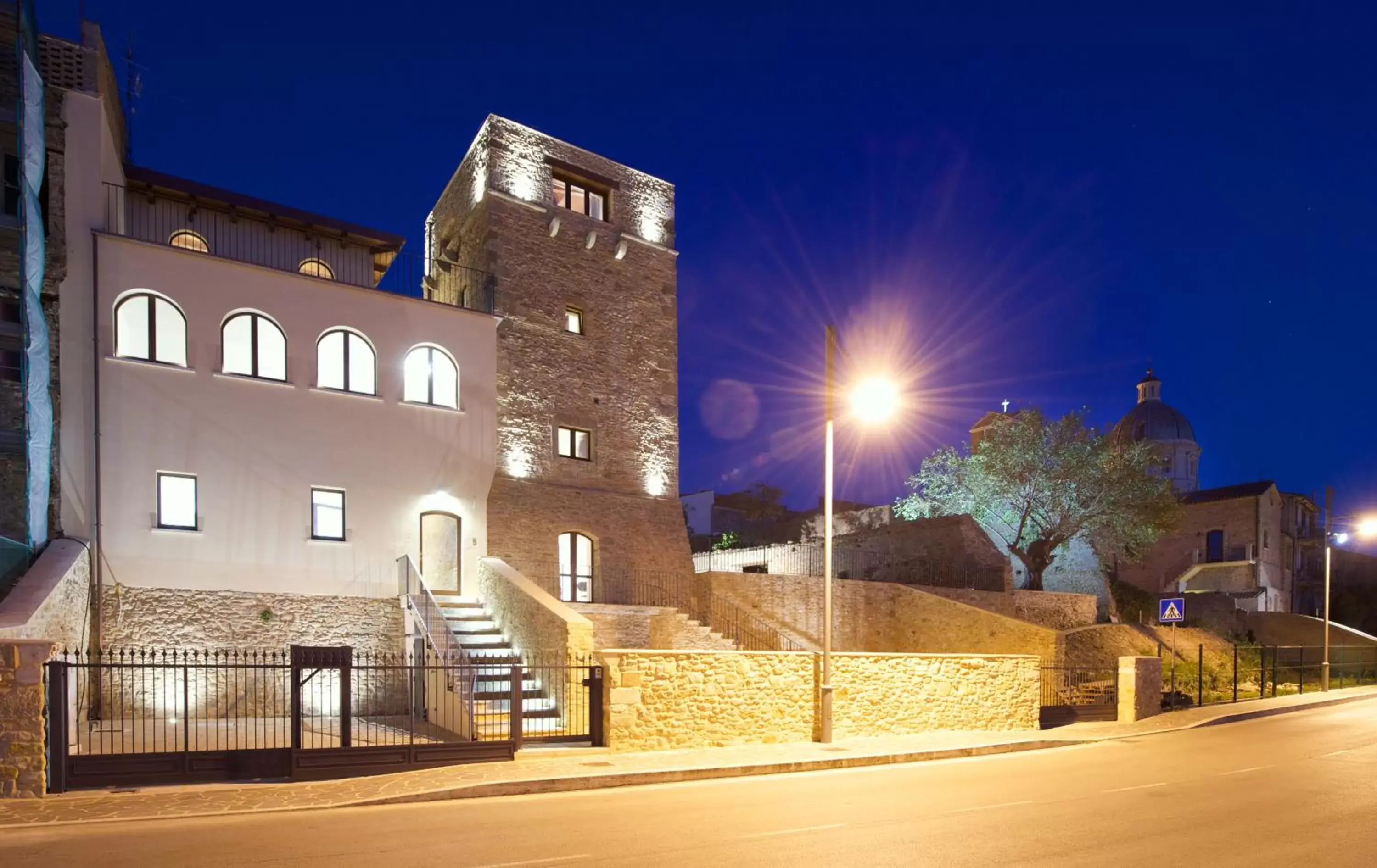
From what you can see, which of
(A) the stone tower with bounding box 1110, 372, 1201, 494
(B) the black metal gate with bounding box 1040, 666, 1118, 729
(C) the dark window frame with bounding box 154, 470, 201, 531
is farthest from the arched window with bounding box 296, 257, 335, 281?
(A) the stone tower with bounding box 1110, 372, 1201, 494

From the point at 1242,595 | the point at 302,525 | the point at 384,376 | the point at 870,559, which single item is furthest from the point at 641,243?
the point at 1242,595

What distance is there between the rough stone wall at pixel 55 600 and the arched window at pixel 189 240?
25.4ft

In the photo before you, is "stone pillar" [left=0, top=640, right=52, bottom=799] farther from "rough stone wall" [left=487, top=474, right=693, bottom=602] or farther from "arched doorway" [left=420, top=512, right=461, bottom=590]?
"arched doorway" [left=420, top=512, right=461, bottom=590]

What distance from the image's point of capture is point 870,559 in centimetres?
3272

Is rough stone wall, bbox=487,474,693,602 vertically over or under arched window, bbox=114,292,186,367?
under

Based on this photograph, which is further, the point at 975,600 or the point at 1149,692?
the point at 975,600

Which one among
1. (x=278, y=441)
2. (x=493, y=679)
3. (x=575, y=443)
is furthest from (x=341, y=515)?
(x=575, y=443)

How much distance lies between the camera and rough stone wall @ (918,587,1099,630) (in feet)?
92.1

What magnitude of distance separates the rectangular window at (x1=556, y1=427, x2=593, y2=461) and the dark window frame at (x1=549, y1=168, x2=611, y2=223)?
5.83 m

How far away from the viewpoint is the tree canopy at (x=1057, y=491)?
3503cm

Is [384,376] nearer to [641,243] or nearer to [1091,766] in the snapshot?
[641,243]

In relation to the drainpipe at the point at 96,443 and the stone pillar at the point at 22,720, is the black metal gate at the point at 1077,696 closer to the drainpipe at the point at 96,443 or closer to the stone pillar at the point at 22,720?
the stone pillar at the point at 22,720

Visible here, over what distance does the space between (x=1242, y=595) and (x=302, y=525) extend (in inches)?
1770

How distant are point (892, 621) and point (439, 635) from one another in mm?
14684
